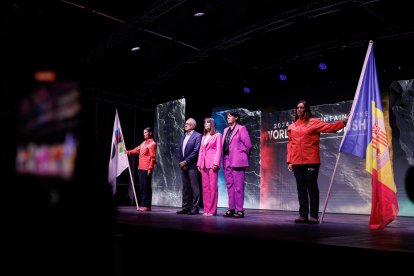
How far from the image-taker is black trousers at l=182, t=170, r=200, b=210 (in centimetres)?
606

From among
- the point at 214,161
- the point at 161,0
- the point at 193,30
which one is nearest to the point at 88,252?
the point at 214,161

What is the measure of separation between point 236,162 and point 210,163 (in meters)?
0.55

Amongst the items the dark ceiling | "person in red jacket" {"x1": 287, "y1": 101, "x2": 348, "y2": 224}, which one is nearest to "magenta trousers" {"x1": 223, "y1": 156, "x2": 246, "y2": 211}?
"person in red jacket" {"x1": 287, "y1": 101, "x2": 348, "y2": 224}

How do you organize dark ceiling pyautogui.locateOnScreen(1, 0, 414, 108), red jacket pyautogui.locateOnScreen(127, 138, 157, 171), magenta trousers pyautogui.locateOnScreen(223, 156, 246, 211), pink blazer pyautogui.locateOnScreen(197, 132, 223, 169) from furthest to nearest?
dark ceiling pyautogui.locateOnScreen(1, 0, 414, 108) → red jacket pyautogui.locateOnScreen(127, 138, 157, 171) → pink blazer pyautogui.locateOnScreen(197, 132, 223, 169) → magenta trousers pyautogui.locateOnScreen(223, 156, 246, 211)

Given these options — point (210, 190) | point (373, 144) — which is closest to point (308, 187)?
point (373, 144)

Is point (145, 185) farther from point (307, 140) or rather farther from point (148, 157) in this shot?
point (307, 140)

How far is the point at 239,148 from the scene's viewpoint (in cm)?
548

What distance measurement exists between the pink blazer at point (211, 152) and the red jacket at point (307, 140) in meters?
1.35

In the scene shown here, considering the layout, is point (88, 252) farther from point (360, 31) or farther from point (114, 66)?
point (114, 66)

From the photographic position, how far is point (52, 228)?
848mm

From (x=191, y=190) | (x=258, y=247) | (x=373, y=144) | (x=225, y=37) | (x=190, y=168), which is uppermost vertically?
(x=225, y=37)

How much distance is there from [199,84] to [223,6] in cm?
290

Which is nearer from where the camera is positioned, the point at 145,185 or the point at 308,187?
the point at 308,187

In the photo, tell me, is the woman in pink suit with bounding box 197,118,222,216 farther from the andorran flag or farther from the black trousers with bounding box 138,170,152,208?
the andorran flag
